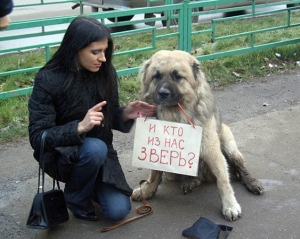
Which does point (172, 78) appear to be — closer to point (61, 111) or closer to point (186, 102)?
point (186, 102)

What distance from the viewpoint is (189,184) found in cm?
433

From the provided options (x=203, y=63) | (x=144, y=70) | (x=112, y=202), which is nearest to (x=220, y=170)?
(x=112, y=202)

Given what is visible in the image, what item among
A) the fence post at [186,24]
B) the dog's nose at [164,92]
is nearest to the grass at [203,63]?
the fence post at [186,24]

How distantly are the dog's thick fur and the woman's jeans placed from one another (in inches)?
15.9

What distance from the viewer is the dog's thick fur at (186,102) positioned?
12.4ft

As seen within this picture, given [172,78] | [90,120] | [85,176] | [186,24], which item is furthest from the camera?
[186,24]

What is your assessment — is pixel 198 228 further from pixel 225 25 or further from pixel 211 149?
pixel 225 25

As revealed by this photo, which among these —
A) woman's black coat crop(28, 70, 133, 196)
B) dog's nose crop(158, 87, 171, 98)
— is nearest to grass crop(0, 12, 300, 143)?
woman's black coat crop(28, 70, 133, 196)

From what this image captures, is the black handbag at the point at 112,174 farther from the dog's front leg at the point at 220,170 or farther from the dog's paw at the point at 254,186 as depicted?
the dog's paw at the point at 254,186

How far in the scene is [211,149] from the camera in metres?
3.98

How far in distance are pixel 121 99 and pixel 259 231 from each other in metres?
3.07

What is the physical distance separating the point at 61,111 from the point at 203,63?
4098 millimetres

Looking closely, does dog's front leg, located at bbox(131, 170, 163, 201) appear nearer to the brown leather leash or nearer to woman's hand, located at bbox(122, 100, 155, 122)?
the brown leather leash

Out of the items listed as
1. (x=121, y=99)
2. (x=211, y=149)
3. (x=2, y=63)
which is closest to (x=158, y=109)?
(x=211, y=149)
